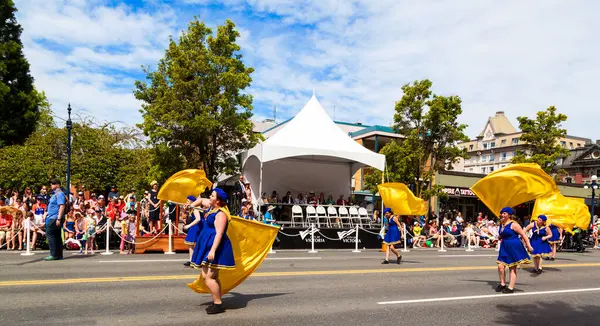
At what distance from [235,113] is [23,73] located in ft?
75.7

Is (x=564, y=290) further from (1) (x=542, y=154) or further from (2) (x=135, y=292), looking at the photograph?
(1) (x=542, y=154)

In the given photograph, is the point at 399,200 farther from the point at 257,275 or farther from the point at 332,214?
the point at 257,275

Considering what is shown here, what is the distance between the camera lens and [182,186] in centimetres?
1335

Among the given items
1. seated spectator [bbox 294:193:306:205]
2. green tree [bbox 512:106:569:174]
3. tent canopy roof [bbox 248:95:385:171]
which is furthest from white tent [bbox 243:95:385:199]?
green tree [bbox 512:106:569:174]

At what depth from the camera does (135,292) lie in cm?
762

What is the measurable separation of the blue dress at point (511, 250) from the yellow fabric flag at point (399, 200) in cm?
765

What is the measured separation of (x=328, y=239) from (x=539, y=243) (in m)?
8.06

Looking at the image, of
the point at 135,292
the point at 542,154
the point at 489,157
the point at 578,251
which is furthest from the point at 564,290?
the point at 489,157

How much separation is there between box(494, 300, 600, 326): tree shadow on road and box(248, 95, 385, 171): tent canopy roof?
12.0 metres

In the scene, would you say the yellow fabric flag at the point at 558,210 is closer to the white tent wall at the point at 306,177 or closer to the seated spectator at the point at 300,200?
the seated spectator at the point at 300,200

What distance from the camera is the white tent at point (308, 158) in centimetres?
1872

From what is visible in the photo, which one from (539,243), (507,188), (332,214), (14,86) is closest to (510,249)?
(507,188)

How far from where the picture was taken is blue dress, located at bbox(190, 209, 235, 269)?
20.4 ft

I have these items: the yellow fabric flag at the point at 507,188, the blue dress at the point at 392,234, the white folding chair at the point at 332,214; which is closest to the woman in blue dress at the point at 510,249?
the yellow fabric flag at the point at 507,188
